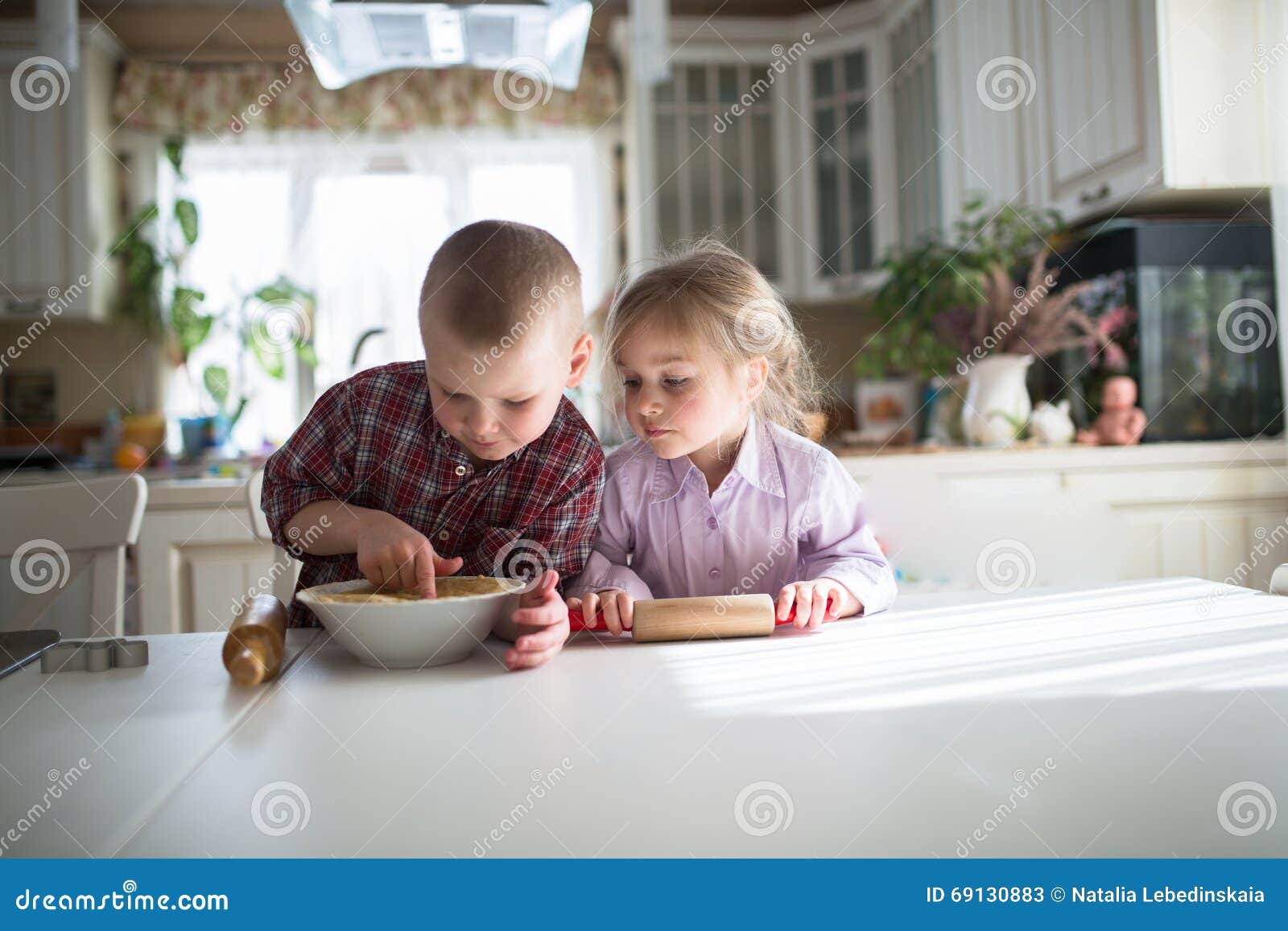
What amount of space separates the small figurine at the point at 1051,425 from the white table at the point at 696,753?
1.54 meters

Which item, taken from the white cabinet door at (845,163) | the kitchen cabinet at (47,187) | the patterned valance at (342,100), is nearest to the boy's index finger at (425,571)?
the white cabinet door at (845,163)

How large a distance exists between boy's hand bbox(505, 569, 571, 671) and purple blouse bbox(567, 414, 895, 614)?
0.25 meters

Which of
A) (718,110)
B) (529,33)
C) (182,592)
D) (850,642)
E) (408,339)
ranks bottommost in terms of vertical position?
(182,592)

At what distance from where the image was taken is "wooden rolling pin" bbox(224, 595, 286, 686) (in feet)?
2.33

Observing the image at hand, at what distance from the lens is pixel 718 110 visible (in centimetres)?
363

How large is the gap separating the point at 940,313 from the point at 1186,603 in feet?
4.86

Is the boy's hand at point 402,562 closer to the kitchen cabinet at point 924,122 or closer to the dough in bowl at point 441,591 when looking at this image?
the dough in bowl at point 441,591

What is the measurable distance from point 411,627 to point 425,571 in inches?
2.4

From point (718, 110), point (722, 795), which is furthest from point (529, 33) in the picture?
point (722, 795)

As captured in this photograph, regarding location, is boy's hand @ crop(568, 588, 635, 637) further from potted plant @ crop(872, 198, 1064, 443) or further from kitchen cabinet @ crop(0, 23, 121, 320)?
kitchen cabinet @ crop(0, 23, 121, 320)

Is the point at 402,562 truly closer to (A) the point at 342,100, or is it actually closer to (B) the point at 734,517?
(B) the point at 734,517
